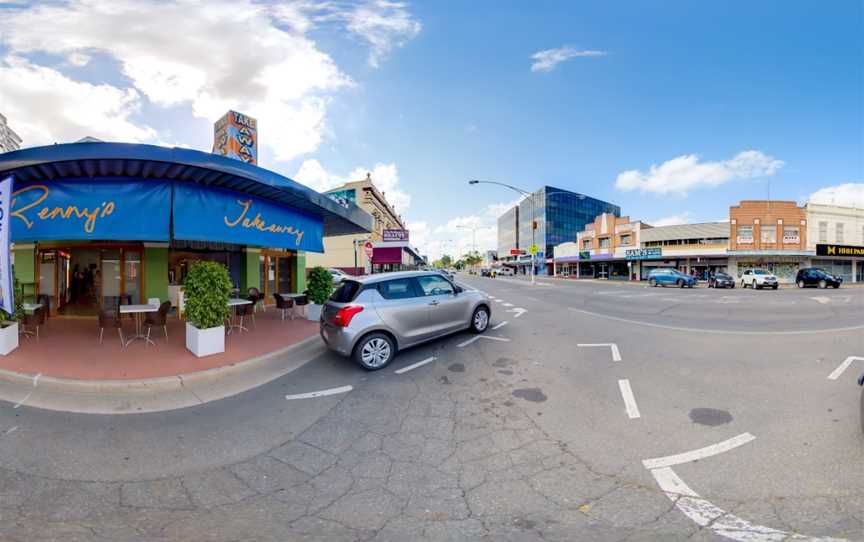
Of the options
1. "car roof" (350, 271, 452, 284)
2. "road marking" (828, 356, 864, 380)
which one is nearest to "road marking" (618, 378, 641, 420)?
"road marking" (828, 356, 864, 380)

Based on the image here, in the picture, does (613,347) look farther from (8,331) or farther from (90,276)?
(90,276)

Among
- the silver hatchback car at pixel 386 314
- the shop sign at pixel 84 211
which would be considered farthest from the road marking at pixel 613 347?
the shop sign at pixel 84 211

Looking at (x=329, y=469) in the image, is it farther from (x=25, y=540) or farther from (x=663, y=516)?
(x=663, y=516)

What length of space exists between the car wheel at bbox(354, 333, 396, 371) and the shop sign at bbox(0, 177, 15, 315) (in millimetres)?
6088

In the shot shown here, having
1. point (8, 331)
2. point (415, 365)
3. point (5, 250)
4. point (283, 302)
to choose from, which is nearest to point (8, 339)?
point (8, 331)

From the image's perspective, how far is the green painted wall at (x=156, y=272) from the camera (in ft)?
37.4

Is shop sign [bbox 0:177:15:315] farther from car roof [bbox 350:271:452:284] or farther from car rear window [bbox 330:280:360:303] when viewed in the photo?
car roof [bbox 350:271:452:284]

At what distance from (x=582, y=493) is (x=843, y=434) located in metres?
3.12

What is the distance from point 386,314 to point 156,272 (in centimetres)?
947

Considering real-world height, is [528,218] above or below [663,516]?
above

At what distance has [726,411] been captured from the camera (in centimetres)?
446

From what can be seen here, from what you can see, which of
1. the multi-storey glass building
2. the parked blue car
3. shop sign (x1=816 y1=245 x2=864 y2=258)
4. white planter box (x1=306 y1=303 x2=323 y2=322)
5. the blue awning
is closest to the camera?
the blue awning

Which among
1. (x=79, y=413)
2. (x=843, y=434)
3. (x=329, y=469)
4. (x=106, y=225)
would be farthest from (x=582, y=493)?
(x=106, y=225)

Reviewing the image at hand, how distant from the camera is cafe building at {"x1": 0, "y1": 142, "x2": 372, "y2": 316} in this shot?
7.02 m
